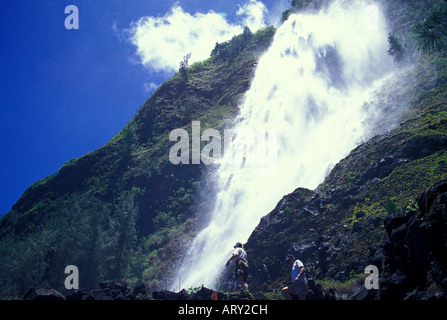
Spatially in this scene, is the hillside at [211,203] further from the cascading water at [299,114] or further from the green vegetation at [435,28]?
the cascading water at [299,114]

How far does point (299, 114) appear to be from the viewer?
142 feet

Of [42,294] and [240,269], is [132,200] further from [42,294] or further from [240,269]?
[42,294]

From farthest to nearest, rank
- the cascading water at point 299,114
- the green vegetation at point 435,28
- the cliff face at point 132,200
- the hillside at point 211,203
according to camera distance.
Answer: the cascading water at point 299,114
the cliff face at point 132,200
the hillside at point 211,203
the green vegetation at point 435,28

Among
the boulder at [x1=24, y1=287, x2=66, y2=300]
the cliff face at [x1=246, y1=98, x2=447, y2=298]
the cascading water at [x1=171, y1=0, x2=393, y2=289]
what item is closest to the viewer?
the boulder at [x1=24, y1=287, x2=66, y2=300]

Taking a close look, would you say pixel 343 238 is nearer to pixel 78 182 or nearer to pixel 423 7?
pixel 423 7

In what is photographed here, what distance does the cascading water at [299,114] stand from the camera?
31500 millimetres

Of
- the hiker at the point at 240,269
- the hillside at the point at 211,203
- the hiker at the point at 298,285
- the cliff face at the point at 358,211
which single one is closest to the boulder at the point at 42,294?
the hiker at the point at 240,269

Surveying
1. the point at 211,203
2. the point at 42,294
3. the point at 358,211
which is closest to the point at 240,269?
the point at 42,294

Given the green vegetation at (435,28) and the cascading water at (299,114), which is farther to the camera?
the cascading water at (299,114)

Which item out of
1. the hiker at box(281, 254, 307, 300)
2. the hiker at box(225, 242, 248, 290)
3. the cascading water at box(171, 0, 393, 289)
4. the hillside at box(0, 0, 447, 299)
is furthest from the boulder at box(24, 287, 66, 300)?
the cascading water at box(171, 0, 393, 289)

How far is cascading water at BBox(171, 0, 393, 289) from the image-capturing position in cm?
3150

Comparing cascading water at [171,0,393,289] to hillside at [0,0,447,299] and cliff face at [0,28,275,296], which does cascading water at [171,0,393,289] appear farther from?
cliff face at [0,28,275,296]

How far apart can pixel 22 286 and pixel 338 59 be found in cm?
4491
